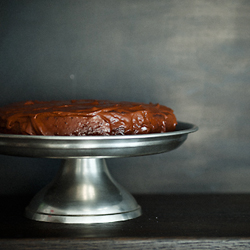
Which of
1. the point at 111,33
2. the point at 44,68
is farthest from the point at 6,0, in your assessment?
the point at 111,33

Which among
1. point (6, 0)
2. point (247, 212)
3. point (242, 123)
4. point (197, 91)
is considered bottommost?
point (247, 212)

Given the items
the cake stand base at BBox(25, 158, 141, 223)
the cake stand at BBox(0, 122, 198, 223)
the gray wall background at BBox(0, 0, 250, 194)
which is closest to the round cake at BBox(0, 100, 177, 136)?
the cake stand at BBox(0, 122, 198, 223)

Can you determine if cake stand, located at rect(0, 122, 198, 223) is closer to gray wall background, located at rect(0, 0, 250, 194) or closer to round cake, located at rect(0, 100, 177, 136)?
round cake, located at rect(0, 100, 177, 136)

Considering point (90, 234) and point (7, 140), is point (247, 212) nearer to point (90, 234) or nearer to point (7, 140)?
point (90, 234)

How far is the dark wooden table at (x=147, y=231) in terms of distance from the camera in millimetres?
865

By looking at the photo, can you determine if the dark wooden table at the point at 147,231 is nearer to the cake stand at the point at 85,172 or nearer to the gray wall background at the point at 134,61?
the cake stand at the point at 85,172

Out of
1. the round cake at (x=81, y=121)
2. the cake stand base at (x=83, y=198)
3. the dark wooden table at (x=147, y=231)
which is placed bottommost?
the dark wooden table at (x=147, y=231)

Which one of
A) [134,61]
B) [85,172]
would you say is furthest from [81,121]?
[134,61]

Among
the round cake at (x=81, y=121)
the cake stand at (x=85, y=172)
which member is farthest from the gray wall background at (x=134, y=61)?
the round cake at (x=81, y=121)

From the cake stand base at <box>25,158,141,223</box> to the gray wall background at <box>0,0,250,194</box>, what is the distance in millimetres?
334

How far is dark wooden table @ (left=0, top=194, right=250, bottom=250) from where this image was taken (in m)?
0.86

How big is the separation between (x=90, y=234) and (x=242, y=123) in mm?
760

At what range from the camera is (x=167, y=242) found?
34.7 inches

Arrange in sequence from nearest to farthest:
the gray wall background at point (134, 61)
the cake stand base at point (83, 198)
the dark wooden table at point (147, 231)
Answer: the dark wooden table at point (147, 231) → the cake stand base at point (83, 198) → the gray wall background at point (134, 61)
